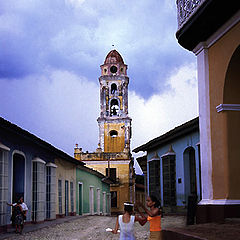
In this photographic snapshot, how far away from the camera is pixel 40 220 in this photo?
15.7 metres

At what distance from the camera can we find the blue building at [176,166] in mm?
14406

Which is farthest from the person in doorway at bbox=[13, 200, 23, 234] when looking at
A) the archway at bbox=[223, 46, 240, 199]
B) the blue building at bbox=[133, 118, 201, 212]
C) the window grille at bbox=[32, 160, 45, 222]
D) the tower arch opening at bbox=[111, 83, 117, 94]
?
the tower arch opening at bbox=[111, 83, 117, 94]

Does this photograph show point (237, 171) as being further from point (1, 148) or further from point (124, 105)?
point (124, 105)

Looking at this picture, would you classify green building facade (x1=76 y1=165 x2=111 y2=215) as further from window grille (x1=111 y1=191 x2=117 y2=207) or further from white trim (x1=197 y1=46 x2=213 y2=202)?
white trim (x1=197 y1=46 x2=213 y2=202)

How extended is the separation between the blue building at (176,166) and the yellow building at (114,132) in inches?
879

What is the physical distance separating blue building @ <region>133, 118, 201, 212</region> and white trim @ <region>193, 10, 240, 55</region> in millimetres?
4522

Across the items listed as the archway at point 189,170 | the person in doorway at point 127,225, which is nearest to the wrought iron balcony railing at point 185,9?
the person in doorway at point 127,225

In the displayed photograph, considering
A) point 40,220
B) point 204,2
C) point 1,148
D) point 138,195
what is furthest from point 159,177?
point 138,195

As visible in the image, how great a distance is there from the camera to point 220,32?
834 centimetres

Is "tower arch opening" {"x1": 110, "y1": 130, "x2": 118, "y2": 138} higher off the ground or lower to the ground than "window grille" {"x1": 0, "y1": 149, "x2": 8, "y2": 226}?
higher

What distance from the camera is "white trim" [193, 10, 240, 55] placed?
7.84 meters

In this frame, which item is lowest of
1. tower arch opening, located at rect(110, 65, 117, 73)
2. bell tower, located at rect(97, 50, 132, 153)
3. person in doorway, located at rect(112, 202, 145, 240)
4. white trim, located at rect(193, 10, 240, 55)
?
person in doorway, located at rect(112, 202, 145, 240)

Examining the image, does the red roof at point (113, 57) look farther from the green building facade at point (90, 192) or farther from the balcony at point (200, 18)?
the balcony at point (200, 18)

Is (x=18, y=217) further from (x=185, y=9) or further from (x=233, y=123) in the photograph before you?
(x=185, y=9)
